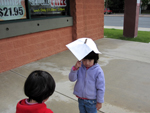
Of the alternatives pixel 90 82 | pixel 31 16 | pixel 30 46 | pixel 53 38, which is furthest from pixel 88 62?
pixel 53 38

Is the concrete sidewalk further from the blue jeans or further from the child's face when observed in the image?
the child's face

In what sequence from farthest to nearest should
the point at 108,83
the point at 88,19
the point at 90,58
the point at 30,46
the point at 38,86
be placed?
1. the point at 88,19
2. the point at 30,46
3. the point at 108,83
4. the point at 90,58
5. the point at 38,86

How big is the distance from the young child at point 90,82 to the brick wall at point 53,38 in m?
3.14

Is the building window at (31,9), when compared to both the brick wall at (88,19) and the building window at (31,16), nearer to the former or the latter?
the building window at (31,16)

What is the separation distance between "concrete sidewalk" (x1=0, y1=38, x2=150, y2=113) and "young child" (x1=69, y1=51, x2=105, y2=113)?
0.84 meters

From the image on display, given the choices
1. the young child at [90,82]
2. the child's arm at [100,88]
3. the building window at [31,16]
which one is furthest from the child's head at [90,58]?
the building window at [31,16]

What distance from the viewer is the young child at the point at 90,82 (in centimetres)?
193

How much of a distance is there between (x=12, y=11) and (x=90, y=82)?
370 cm

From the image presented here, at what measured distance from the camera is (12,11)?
15.4 feet

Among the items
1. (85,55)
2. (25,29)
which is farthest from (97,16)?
(85,55)

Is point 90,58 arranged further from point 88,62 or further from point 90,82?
point 90,82

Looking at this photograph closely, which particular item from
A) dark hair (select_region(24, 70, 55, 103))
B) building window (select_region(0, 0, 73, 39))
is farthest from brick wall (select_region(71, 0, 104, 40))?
dark hair (select_region(24, 70, 55, 103))

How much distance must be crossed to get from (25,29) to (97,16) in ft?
14.0

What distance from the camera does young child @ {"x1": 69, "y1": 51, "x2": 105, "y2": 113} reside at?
1.93m
